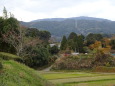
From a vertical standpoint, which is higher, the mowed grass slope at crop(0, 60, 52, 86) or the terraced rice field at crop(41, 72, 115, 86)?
the mowed grass slope at crop(0, 60, 52, 86)

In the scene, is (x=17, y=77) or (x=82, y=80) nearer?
(x=17, y=77)

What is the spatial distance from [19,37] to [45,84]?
1816cm

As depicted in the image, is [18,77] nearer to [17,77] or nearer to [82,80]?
[17,77]

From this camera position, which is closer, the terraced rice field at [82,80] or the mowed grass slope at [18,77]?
the mowed grass slope at [18,77]

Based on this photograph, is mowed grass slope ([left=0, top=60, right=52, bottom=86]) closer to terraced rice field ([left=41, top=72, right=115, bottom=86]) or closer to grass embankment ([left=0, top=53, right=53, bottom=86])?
grass embankment ([left=0, top=53, right=53, bottom=86])

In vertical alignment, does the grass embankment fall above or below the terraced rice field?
above

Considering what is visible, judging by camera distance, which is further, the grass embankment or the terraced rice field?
the terraced rice field

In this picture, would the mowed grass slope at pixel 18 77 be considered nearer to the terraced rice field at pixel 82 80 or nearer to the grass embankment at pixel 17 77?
the grass embankment at pixel 17 77

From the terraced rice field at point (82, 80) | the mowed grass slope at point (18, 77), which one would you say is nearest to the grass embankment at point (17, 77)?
the mowed grass slope at point (18, 77)

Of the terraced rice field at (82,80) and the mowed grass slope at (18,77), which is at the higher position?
the mowed grass slope at (18,77)

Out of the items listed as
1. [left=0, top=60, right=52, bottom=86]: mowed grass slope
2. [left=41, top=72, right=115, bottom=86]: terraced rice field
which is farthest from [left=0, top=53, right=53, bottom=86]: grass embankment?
[left=41, top=72, right=115, bottom=86]: terraced rice field

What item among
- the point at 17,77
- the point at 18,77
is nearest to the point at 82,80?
the point at 18,77

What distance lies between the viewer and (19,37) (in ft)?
87.9

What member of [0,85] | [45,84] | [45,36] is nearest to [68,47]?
[45,36]
